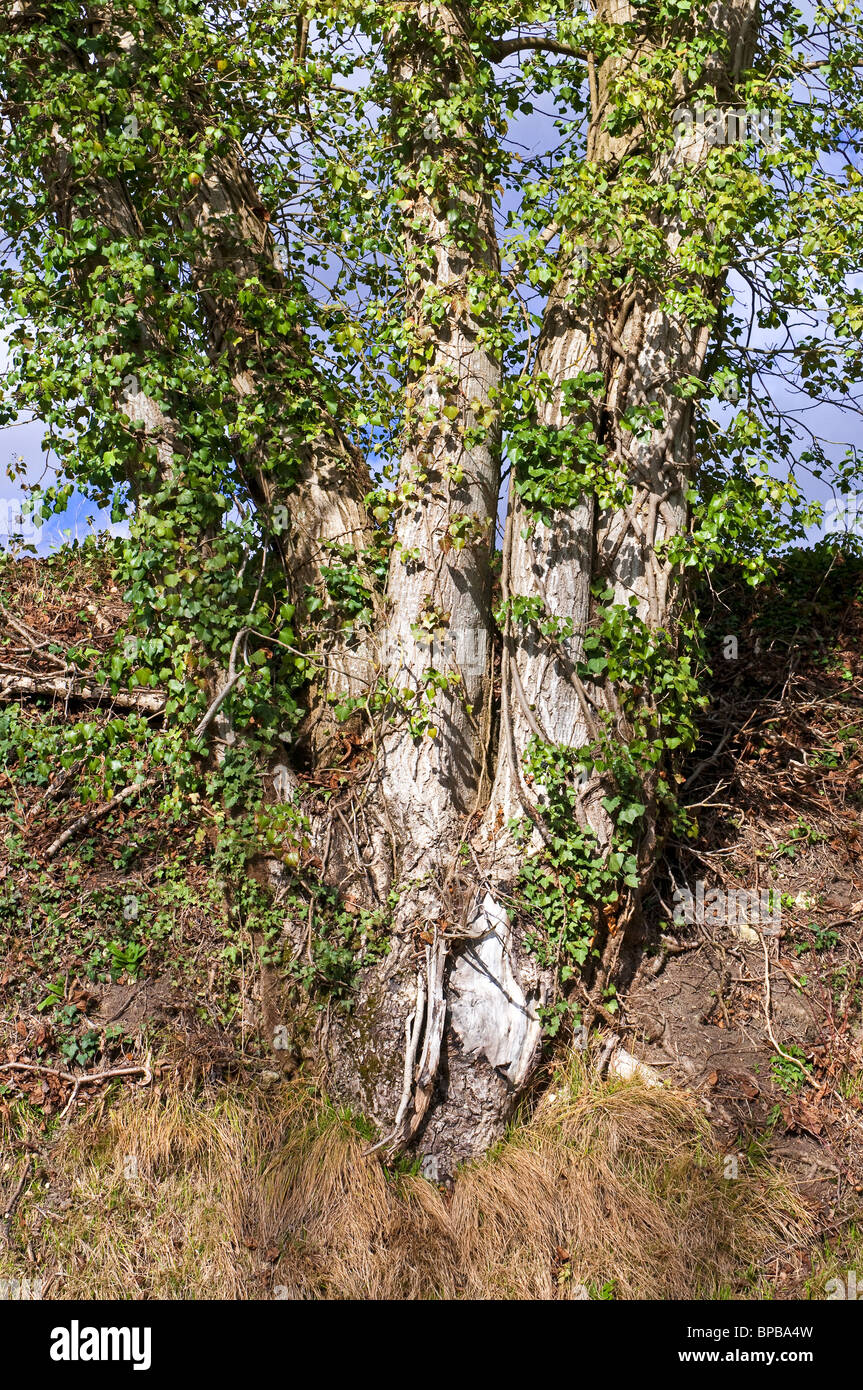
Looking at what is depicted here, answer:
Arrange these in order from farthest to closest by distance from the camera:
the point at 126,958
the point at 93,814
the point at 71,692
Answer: the point at 71,692 → the point at 93,814 → the point at 126,958

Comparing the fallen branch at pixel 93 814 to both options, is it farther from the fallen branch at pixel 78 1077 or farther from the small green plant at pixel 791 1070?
the small green plant at pixel 791 1070

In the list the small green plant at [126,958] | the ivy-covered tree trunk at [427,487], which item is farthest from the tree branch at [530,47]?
the small green plant at [126,958]

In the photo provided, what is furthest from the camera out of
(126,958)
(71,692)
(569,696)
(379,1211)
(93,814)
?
(71,692)

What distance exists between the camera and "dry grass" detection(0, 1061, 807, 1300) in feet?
14.8

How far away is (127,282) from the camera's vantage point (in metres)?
5.02

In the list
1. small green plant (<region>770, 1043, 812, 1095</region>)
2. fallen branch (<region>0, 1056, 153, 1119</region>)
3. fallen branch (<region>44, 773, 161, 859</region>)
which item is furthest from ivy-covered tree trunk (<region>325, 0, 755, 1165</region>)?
fallen branch (<region>44, 773, 161, 859</region>)

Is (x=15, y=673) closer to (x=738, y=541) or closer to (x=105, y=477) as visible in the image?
(x=105, y=477)

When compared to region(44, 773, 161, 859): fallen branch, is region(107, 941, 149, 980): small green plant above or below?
below

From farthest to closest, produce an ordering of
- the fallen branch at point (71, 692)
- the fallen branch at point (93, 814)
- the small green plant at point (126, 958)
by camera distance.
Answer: the fallen branch at point (71, 692)
the fallen branch at point (93, 814)
the small green plant at point (126, 958)

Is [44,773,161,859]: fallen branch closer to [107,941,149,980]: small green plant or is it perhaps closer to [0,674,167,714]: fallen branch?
[0,674,167,714]: fallen branch

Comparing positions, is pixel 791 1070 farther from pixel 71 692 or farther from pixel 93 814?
pixel 71 692

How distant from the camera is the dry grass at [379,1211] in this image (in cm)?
451

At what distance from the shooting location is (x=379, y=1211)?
470 centimetres

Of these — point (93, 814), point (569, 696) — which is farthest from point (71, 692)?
point (569, 696)
